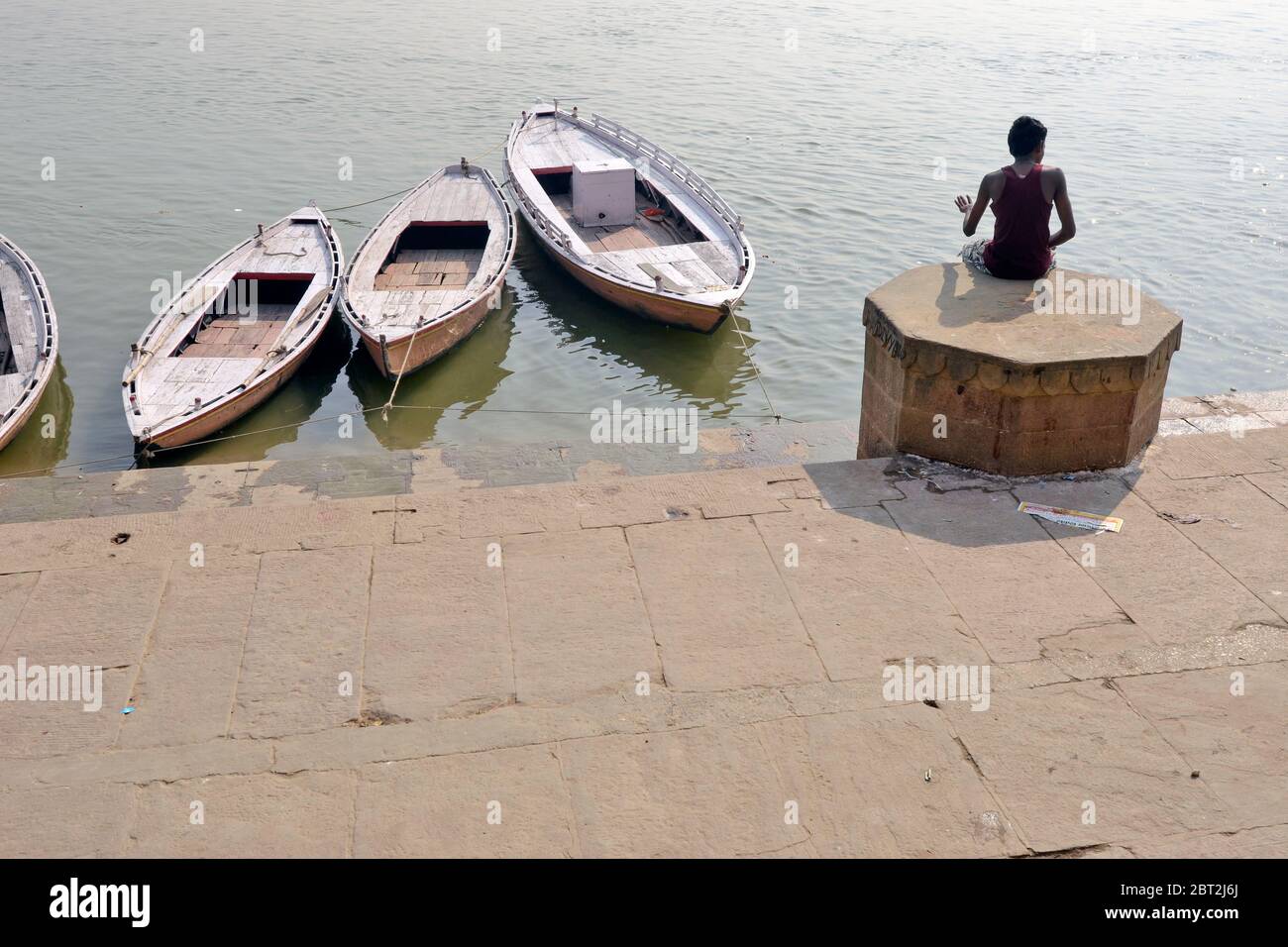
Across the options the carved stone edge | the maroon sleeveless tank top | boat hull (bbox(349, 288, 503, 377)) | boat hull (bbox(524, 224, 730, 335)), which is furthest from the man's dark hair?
boat hull (bbox(349, 288, 503, 377))

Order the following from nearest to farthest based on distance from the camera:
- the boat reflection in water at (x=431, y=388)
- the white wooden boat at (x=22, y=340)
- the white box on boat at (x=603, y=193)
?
the white wooden boat at (x=22, y=340), the boat reflection in water at (x=431, y=388), the white box on boat at (x=603, y=193)

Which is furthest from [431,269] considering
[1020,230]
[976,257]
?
[1020,230]

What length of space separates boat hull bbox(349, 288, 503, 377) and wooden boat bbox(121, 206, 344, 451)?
747 mm

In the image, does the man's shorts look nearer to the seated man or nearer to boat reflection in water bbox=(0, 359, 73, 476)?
the seated man

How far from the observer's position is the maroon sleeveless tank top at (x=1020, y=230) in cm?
668

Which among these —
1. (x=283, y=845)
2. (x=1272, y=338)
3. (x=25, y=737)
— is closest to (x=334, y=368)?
(x=25, y=737)

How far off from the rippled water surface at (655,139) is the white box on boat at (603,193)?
1098 millimetres

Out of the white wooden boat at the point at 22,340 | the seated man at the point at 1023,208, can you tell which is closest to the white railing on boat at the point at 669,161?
the seated man at the point at 1023,208

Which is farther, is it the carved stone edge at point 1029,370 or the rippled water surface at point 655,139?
the rippled water surface at point 655,139

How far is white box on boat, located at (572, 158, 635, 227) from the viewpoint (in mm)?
14766

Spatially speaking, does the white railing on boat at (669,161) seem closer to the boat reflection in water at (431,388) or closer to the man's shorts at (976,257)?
the boat reflection in water at (431,388)

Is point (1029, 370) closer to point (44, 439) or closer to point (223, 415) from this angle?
point (223, 415)

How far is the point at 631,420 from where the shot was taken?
11625 millimetres

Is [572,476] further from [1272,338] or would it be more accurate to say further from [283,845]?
[1272,338]
